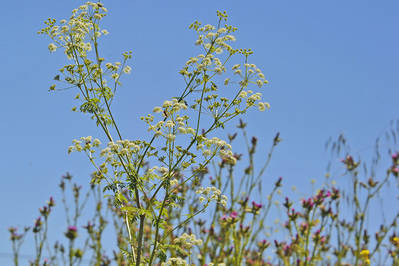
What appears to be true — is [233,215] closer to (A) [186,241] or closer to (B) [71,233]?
(A) [186,241]

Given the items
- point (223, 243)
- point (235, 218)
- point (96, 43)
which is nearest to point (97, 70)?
point (96, 43)

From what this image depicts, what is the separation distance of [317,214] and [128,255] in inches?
107

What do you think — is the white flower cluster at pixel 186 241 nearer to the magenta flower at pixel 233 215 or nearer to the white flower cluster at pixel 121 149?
the white flower cluster at pixel 121 149

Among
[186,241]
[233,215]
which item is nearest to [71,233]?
[233,215]

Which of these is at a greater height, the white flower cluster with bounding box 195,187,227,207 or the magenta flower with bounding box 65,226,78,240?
the magenta flower with bounding box 65,226,78,240

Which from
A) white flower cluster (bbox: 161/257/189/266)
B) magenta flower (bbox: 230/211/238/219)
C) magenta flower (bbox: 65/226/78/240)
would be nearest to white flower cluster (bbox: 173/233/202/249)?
white flower cluster (bbox: 161/257/189/266)

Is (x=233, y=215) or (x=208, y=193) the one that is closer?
(x=208, y=193)

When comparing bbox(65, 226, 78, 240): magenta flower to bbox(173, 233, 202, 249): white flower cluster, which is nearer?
bbox(173, 233, 202, 249): white flower cluster

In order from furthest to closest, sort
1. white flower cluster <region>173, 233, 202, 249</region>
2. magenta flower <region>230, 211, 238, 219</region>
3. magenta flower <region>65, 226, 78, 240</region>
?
magenta flower <region>65, 226, 78, 240</region>
magenta flower <region>230, 211, 238, 219</region>
white flower cluster <region>173, 233, 202, 249</region>

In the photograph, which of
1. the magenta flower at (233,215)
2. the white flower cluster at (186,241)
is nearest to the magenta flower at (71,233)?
the magenta flower at (233,215)

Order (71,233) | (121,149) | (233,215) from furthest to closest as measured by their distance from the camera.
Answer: (71,233) < (233,215) < (121,149)

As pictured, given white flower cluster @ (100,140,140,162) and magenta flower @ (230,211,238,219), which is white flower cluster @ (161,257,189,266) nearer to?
white flower cluster @ (100,140,140,162)

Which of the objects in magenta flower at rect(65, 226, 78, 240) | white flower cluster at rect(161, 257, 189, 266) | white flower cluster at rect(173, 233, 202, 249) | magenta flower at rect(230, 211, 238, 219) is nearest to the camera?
white flower cluster at rect(161, 257, 189, 266)

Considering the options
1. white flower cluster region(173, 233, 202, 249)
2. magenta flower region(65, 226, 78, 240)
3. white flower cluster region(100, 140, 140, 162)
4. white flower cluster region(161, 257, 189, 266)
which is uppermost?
magenta flower region(65, 226, 78, 240)
